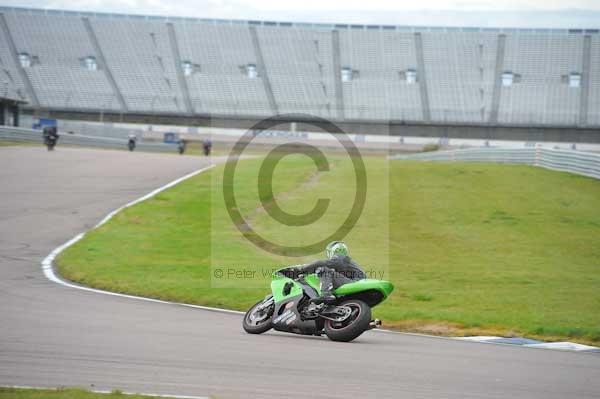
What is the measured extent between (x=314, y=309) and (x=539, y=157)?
94.8 feet

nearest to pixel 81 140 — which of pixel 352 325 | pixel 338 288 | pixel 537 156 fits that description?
pixel 537 156

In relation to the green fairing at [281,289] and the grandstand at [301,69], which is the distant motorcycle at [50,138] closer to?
the grandstand at [301,69]

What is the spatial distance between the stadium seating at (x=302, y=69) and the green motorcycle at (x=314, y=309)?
55.6 meters

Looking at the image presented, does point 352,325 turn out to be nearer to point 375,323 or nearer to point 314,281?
point 375,323

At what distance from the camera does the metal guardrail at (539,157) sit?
3198cm

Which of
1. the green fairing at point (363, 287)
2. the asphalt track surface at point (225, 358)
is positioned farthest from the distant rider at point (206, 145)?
the green fairing at point (363, 287)

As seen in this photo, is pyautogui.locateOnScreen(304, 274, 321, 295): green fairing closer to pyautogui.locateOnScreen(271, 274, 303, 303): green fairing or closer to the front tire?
pyautogui.locateOnScreen(271, 274, 303, 303): green fairing

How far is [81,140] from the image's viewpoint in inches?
2151

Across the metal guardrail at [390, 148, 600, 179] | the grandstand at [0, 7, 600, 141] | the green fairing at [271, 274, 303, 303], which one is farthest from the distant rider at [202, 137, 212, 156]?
the green fairing at [271, 274, 303, 303]

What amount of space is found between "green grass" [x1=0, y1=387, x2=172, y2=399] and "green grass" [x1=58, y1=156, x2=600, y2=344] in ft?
21.5

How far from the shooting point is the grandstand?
65.9 m

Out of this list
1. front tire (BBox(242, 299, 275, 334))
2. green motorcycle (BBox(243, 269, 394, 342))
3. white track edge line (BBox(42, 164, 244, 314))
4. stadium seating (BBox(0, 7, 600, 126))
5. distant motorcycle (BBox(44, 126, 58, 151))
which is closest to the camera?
green motorcycle (BBox(243, 269, 394, 342))

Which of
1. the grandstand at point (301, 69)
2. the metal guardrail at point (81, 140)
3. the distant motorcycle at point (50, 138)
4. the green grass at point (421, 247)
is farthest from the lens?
the grandstand at point (301, 69)

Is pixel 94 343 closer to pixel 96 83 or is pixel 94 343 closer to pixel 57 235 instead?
pixel 57 235
